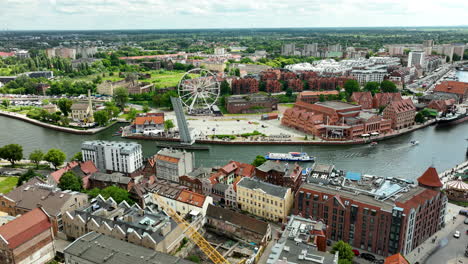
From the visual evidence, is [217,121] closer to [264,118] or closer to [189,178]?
[264,118]

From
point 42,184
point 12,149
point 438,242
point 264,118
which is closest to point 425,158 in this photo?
Result: point 438,242

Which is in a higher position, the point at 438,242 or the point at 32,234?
the point at 32,234

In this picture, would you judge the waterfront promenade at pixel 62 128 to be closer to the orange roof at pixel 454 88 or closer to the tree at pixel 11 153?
the tree at pixel 11 153

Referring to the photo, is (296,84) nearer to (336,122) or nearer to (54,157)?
(336,122)

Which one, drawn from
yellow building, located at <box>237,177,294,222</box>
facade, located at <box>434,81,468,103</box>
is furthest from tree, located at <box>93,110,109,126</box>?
facade, located at <box>434,81,468,103</box>

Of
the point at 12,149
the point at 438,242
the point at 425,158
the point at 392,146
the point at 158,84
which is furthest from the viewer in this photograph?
the point at 158,84

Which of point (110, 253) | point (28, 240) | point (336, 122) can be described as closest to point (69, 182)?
point (28, 240)

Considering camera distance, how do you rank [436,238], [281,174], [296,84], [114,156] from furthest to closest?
[296,84], [114,156], [281,174], [436,238]
